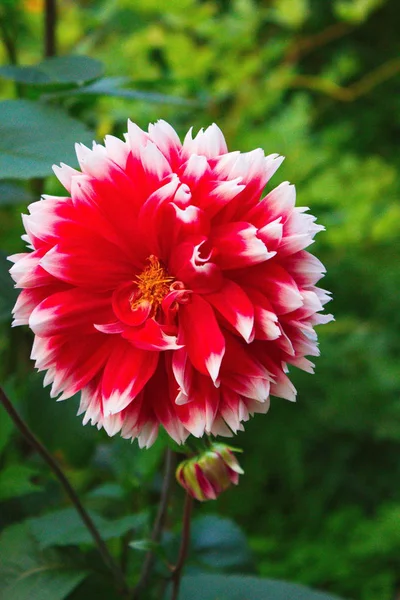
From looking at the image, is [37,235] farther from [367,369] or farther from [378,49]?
[378,49]

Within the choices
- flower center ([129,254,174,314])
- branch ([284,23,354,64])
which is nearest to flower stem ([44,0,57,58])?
flower center ([129,254,174,314])

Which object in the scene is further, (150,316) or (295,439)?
(295,439)

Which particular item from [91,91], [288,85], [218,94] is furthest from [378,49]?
[91,91]

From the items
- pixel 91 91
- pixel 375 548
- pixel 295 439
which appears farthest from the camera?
pixel 295 439

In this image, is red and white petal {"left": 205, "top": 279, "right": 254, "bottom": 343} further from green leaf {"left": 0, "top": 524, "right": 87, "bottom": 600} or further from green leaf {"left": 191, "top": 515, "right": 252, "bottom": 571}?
green leaf {"left": 191, "top": 515, "right": 252, "bottom": 571}

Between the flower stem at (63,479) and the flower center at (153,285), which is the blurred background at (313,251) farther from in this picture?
the flower center at (153,285)

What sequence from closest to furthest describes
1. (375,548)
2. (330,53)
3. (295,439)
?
(375,548) → (295,439) → (330,53)

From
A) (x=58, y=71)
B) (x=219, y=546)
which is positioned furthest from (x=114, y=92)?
(x=219, y=546)
